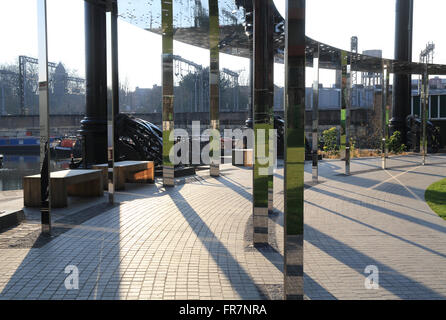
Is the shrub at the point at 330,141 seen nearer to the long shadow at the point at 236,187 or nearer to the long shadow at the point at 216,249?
the long shadow at the point at 236,187

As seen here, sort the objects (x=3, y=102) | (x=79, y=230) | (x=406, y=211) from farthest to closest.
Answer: (x=3, y=102) → (x=406, y=211) → (x=79, y=230)

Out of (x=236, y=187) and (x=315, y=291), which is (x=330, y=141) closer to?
(x=236, y=187)

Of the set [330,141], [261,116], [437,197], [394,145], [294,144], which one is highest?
[261,116]

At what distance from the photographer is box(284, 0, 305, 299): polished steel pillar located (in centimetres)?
352

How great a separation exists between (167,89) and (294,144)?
8.55 meters

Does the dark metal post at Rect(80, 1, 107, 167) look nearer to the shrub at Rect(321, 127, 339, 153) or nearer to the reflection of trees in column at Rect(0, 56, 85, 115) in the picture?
the shrub at Rect(321, 127, 339, 153)

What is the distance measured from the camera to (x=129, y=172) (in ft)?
37.1

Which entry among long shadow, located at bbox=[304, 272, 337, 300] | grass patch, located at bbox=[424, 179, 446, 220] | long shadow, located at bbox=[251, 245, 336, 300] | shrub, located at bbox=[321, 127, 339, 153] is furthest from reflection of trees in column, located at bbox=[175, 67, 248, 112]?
long shadow, located at bbox=[304, 272, 337, 300]

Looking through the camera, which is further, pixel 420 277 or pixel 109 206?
pixel 109 206

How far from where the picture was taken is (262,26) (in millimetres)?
5742

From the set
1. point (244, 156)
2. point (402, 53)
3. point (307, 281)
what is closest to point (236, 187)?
point (244, 156)

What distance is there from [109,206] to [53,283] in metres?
4.23

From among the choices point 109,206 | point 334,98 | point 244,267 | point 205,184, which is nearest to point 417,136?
point 205,184
